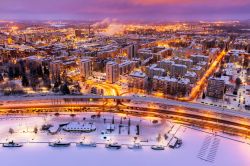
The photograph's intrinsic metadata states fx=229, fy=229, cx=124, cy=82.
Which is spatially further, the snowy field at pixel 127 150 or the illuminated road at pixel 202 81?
the illuminated road at pixel 202 81

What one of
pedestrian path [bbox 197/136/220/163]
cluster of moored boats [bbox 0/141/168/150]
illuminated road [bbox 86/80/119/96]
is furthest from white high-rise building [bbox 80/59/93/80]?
pedestrian path [bbox 197/136/220/163]

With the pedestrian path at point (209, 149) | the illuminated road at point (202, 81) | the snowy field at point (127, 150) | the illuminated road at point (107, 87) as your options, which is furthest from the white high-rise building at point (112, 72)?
the pedestrian path at point (209, 149)

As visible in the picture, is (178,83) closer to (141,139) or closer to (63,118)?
(141,139)

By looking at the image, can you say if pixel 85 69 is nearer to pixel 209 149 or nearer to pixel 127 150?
pixel 127 150

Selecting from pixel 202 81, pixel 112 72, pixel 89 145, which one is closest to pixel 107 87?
pixel 112 72

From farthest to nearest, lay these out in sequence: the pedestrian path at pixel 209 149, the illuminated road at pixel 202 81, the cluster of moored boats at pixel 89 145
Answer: the illuminated road at pixel 202 81 → the cluster of moored boats at pixel 89 145 → the pedestrian path at pixel 209 149

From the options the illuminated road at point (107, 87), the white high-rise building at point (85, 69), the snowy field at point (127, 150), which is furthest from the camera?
the white high-rise building at point (85, 69)

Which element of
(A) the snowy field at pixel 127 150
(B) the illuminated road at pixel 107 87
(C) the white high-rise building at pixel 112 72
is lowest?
(A) the snowy field at pixel 127 150

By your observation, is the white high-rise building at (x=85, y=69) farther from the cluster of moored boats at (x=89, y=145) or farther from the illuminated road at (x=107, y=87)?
the cluster of moored boats at (x=89, y=145)

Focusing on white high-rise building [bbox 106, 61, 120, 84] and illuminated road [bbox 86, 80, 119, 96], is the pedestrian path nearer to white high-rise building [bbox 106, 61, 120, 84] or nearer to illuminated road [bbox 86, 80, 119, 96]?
illuminated road [bbox 86, 80, 119, 96]
